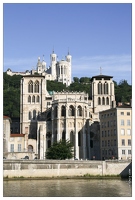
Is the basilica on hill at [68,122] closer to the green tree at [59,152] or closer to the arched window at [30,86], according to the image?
the arched window at [30,86]

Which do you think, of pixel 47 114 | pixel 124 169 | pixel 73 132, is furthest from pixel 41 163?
pixel 47 114

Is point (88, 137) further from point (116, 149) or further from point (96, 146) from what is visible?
point (116, 149)

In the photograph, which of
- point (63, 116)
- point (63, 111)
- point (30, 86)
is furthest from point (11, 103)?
point (63, 116)

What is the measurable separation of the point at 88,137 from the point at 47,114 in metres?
12.6

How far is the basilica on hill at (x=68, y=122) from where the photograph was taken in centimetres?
8138

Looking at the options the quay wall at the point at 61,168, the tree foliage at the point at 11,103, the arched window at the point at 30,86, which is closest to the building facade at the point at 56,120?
the arched window at the point at 30,86

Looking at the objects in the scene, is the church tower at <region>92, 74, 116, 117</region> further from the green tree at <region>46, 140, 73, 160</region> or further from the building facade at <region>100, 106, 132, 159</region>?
the green tree at <region>46, 140, 73, 160</region>

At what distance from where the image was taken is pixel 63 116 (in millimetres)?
85688

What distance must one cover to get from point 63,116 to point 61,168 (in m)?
25.5

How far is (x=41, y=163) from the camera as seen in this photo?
60.4 metres

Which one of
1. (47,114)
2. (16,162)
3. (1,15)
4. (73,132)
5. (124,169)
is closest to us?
(1,15)

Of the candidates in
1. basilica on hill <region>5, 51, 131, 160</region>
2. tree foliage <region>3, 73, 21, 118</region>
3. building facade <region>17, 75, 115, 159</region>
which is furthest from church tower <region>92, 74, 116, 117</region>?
tree foliage <region>3, 73, 21, 118</region>

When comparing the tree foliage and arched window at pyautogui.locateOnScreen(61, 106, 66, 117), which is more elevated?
the tree foliage

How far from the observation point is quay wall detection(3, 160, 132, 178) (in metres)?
59.0
